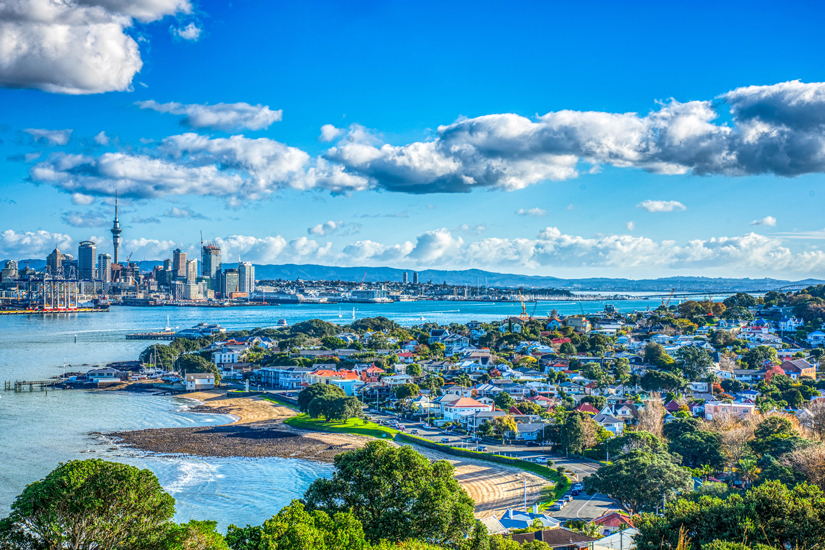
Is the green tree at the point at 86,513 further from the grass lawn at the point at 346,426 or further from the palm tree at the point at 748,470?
the grass lawn at the point at 346,426

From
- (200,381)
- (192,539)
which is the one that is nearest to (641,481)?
(192,539)

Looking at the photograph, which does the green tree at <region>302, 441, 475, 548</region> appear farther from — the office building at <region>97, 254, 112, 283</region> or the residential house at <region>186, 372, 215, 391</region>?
the office building at <region>97, 254, 112, 283</region>

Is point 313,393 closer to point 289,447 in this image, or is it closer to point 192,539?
point 289,447

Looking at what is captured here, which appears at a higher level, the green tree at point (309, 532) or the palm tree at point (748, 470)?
the green tree at point (309, 532)


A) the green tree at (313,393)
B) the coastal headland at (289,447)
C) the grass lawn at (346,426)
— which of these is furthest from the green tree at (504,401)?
the green tree at (313,393)

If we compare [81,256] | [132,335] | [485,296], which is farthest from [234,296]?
[132,335]
